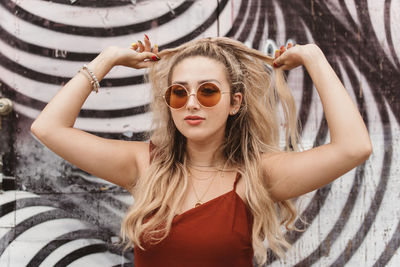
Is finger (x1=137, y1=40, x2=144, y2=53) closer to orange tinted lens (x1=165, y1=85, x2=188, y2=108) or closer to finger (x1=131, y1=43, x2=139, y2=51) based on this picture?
finger (x1=131, y1=43, x2=139, y2=51)

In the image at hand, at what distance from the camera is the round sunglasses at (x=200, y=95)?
65.1 inches

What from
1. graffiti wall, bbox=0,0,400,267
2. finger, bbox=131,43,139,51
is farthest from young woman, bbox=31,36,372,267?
graffiti wall, bbox=0,0,400,267

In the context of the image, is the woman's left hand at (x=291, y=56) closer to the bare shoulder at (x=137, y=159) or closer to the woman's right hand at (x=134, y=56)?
the woman's right hand at (x=134, y=56)

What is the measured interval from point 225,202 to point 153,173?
1.31 feet

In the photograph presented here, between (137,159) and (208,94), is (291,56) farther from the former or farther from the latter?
(137,159)

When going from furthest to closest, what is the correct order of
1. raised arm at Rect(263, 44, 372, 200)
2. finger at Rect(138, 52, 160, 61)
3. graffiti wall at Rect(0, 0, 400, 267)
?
graffiti wall at Rect(0, 0, 400, 267), finger at Rect(138, 52, 160, 61), raised arm at Rect(263, 44, 372, 200)

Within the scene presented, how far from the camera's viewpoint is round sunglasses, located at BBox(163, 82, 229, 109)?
165 centimetres

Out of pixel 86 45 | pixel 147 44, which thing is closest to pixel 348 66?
pixel 147 44

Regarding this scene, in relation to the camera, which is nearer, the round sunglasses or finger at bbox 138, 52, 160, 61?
the round sunglasses

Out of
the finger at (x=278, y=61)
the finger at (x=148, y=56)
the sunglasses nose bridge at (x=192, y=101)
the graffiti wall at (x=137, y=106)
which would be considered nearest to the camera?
the sunglasses nose bridge at (x=192, y=101)

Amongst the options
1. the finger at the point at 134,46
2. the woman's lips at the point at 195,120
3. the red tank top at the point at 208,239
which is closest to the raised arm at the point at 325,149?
the red tank top at the point at 208,239

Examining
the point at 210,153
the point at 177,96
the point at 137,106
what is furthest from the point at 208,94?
the point at 137,106

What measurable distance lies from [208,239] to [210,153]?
1.54ft

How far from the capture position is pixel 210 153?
1880 millimetres
